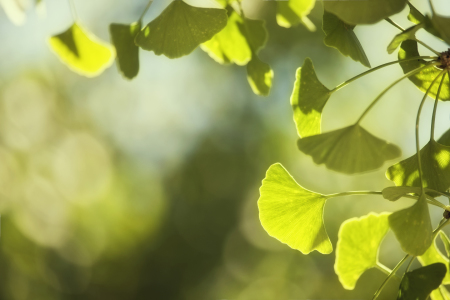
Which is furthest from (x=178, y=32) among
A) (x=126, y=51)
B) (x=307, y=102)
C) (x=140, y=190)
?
(x=140, y=190)

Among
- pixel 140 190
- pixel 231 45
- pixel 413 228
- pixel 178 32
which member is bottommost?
pixel 140 190

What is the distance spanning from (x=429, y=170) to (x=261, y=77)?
0.32 m

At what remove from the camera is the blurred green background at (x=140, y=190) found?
602cm

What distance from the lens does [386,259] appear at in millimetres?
5559

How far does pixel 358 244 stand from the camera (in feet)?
2.15

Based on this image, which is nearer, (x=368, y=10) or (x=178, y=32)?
(x=368, y=10)

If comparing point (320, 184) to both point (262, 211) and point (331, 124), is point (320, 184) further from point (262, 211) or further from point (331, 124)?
point (262, 211)

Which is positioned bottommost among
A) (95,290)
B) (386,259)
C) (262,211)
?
(386,259)

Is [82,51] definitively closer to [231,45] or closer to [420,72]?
[231,45]

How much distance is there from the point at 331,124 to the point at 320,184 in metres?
0.84

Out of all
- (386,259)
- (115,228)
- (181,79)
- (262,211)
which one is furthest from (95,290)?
(262,211)

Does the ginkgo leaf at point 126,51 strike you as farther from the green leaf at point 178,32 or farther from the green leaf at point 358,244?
the green leaf at point 358,244

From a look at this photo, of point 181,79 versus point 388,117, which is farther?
point 181,79

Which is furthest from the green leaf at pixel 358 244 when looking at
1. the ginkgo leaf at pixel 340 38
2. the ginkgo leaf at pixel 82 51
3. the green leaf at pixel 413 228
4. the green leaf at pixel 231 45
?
the ginkgo leaf at pixel 82 51
